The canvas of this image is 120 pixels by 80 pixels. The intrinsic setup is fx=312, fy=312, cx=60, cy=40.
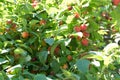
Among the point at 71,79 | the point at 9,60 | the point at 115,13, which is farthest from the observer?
the point at 9,60

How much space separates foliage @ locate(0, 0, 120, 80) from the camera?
4.69ft

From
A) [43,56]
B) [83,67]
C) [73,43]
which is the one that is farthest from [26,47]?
[83,67]

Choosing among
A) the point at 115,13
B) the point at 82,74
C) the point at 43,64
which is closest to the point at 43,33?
the point at 43,64

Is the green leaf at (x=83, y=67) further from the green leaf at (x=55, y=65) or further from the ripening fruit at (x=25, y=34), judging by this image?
the ripening fruit at (x=25, y=34)

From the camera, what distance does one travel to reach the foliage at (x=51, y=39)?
143cm

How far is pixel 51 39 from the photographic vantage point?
1426 mm

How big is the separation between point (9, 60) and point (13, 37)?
8.9 inches

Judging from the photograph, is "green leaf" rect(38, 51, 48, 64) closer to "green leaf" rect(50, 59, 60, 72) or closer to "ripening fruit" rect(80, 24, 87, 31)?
"green leaf" rect(50, 59, 60, 72)

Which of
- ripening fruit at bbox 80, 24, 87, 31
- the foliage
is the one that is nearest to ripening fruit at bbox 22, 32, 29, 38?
the foliage

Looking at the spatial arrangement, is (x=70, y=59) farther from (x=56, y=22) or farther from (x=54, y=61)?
(x=56, y=22)

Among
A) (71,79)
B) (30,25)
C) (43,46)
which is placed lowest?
(71,79)

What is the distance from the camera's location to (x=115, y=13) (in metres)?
0.89

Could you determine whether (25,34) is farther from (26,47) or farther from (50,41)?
(50,41)

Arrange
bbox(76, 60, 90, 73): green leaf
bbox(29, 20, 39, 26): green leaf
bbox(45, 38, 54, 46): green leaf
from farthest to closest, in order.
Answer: bbox(29, 20, 39, 26): green leaf < bbox(45, 38, 54, 46): green leaf < bbox(76, 60, 90, 73): green leaf
